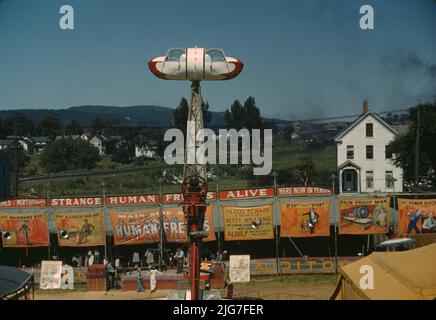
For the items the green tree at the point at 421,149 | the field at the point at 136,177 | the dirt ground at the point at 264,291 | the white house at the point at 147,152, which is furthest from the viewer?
the white house at the point at 147,152

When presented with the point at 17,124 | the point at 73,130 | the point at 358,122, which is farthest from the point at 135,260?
the point at 73,130

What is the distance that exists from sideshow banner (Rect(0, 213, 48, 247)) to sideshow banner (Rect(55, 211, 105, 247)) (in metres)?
0.74

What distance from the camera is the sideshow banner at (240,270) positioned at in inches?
1168

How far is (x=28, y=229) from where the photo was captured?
30328 mm

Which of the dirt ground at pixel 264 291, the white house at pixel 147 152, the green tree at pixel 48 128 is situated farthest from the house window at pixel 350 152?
the green tree at pixel 48 128

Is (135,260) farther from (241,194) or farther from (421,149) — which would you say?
(421,149)

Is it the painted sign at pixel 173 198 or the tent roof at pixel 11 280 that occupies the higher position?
the painted sign at pixel 173 198

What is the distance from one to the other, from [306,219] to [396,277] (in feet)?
42.9

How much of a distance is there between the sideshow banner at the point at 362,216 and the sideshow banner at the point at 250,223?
11.6 feet

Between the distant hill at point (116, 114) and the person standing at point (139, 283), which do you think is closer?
the person standing at point (139, 283)

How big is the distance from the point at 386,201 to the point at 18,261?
18.5 m

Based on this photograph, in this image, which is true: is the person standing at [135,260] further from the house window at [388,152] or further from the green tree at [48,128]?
the green tree at [48,128]

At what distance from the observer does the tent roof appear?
16.6 m
